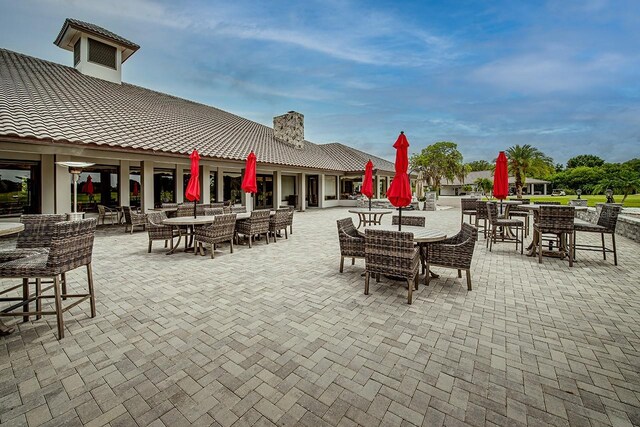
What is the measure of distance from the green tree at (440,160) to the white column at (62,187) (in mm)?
40191

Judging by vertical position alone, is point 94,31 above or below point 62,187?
above

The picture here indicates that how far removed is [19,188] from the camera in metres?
10.1

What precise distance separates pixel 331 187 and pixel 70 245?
21.5 meters

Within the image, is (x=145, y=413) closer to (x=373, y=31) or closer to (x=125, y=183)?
(x=125, y=183)

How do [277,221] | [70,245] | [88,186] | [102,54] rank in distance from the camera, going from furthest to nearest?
[102,54] → [88,186] → [277,221] → [70,245]

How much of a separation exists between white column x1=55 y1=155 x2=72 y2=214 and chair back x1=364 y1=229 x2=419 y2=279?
11.6 meters

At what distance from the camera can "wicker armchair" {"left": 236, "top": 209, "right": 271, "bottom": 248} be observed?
24.0 ft

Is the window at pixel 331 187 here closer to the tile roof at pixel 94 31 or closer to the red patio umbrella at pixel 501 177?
the tile roof at pixel 94 31

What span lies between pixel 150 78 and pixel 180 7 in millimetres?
11455

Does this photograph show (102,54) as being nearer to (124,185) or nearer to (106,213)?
(124,185)

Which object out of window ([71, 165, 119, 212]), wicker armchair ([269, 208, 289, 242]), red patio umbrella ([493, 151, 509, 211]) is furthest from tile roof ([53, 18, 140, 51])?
red patio umbrella ([493, 151, 509, 211])

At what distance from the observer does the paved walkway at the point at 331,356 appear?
6.22 ft

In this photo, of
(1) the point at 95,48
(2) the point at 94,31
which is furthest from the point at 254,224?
(1) the point at 95,48

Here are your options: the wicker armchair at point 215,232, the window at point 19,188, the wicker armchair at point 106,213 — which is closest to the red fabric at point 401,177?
the wicker armchair at point 215,232
